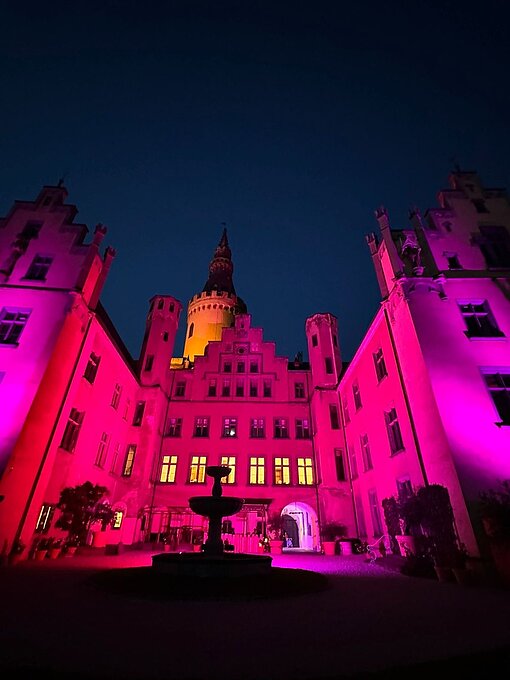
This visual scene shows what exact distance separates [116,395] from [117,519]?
27.1 feet

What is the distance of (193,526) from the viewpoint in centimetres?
2264

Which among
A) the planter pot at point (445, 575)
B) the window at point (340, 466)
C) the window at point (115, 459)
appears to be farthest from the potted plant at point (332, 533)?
the window at point (115, 459)

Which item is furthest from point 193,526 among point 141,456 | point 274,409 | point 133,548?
point 274,409

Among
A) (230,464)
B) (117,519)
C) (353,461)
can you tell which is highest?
(230,464)

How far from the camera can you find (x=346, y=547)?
61.3 feet

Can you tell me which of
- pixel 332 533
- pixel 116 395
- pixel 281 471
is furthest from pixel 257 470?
pixel 116 395

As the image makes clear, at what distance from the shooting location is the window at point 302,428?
86.1 feet

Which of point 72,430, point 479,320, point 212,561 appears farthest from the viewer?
point 72,430

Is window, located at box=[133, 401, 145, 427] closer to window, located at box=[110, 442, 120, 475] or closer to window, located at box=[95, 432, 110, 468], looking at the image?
window, located at box=[110, 442, 120, 475]

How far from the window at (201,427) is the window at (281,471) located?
609cm

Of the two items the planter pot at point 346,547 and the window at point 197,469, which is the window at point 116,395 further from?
the planter pot at point 346,547

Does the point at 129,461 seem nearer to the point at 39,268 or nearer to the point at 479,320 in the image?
the point at 39,268

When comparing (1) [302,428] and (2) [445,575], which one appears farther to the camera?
(1) [302,428]

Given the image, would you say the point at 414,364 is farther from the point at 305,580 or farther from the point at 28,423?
the point at 28,423
